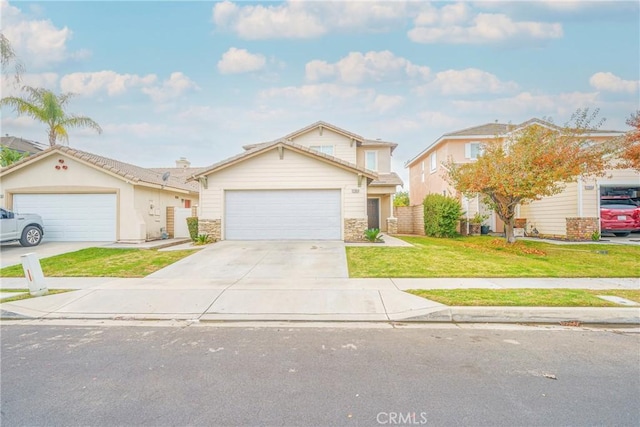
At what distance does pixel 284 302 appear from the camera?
648 cm

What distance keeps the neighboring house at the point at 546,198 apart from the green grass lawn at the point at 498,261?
8.82 ft

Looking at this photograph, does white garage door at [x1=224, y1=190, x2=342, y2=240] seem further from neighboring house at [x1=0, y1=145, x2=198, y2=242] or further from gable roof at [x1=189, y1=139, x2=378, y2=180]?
neighboring house at [x1=0, y1=145, x2=198, y2=242]

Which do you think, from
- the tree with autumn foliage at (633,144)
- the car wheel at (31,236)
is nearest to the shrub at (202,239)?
the car wheel at (31,236)

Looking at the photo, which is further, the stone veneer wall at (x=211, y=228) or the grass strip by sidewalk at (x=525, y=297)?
the stone veneer wall at (x=211, y=228)

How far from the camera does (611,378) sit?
3510mm

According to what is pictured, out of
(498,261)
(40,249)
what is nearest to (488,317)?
(498,261)

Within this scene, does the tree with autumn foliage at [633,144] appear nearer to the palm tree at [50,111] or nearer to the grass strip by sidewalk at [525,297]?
the grass strip by sidewalk at [525,297]

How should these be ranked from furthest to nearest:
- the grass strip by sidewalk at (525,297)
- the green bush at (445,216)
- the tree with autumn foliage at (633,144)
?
the green bush at (445,216) < the tree with autumn foliage at (633,144) < the grass strip by sidewalk at (525,297)

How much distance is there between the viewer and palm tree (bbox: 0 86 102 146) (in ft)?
63.7

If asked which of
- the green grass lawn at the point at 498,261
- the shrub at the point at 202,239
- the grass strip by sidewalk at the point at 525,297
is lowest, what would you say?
the grass strip by sidewalk at the point at 525,297

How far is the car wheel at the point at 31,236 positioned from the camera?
43.0 ft

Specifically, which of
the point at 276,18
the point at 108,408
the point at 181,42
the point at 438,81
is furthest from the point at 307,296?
the point at 438,81

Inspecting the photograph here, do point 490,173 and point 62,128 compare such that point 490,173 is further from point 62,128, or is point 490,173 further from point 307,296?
point 62,128

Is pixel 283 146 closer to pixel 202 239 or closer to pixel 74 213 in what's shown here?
pixel 202 239
